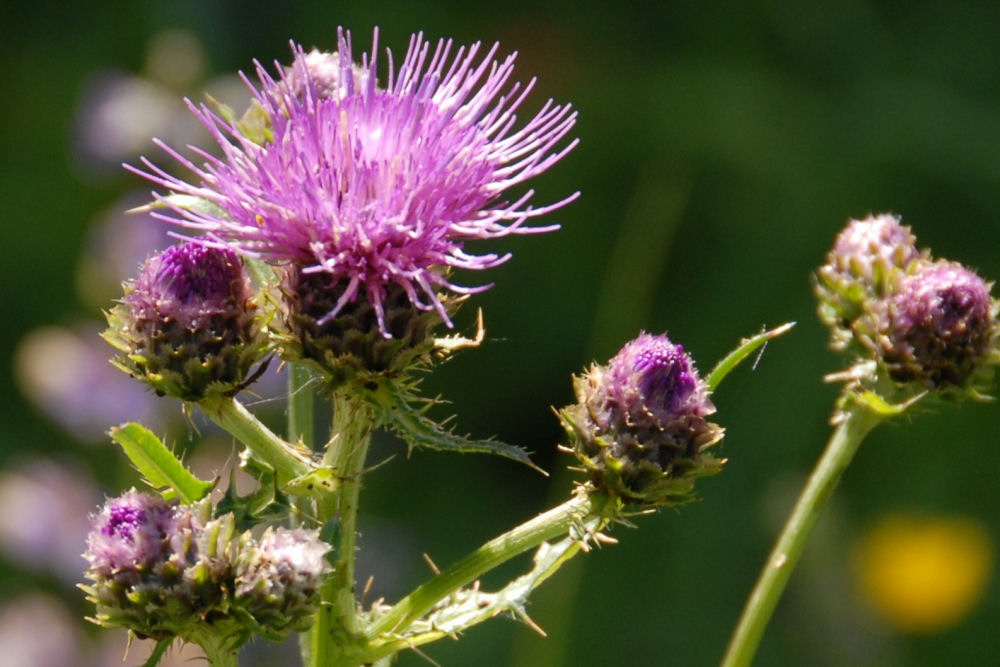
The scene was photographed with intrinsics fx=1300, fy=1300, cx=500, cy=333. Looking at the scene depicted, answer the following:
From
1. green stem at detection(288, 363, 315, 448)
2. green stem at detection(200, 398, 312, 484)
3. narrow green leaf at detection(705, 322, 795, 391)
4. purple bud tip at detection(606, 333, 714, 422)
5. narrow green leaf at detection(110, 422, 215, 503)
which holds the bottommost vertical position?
narrow green leaf at detection(110, 422, 215, 503)

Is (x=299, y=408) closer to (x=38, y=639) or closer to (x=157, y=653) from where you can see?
(x=157, y=653)

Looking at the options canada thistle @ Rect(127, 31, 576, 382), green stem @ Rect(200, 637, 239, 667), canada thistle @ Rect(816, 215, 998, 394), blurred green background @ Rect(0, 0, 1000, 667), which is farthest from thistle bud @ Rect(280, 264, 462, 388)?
blurred green background @ Rect(0, 0, 1000, 667)

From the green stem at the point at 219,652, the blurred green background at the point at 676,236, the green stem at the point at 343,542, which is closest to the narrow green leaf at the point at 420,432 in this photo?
the green stem at the point at 343,542

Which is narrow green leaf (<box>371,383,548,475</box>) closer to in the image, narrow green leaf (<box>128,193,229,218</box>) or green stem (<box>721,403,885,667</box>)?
narrow green leaf (<box>128,193,229,218</box>)

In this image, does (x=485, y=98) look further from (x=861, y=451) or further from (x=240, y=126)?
(x=861, y=451)

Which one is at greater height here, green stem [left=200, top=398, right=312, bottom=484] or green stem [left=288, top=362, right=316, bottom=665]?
green stem [left=288, top=362, right=316, bottom=665]

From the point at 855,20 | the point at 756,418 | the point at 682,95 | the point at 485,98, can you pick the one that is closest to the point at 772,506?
the point at 756,418

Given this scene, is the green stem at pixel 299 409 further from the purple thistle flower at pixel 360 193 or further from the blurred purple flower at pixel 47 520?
the blurred purple flower at pixel 47 520

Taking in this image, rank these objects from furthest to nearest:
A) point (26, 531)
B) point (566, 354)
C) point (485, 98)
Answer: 1. point (566, 354)
2. point (26, 531)
3. point (485, 98)
